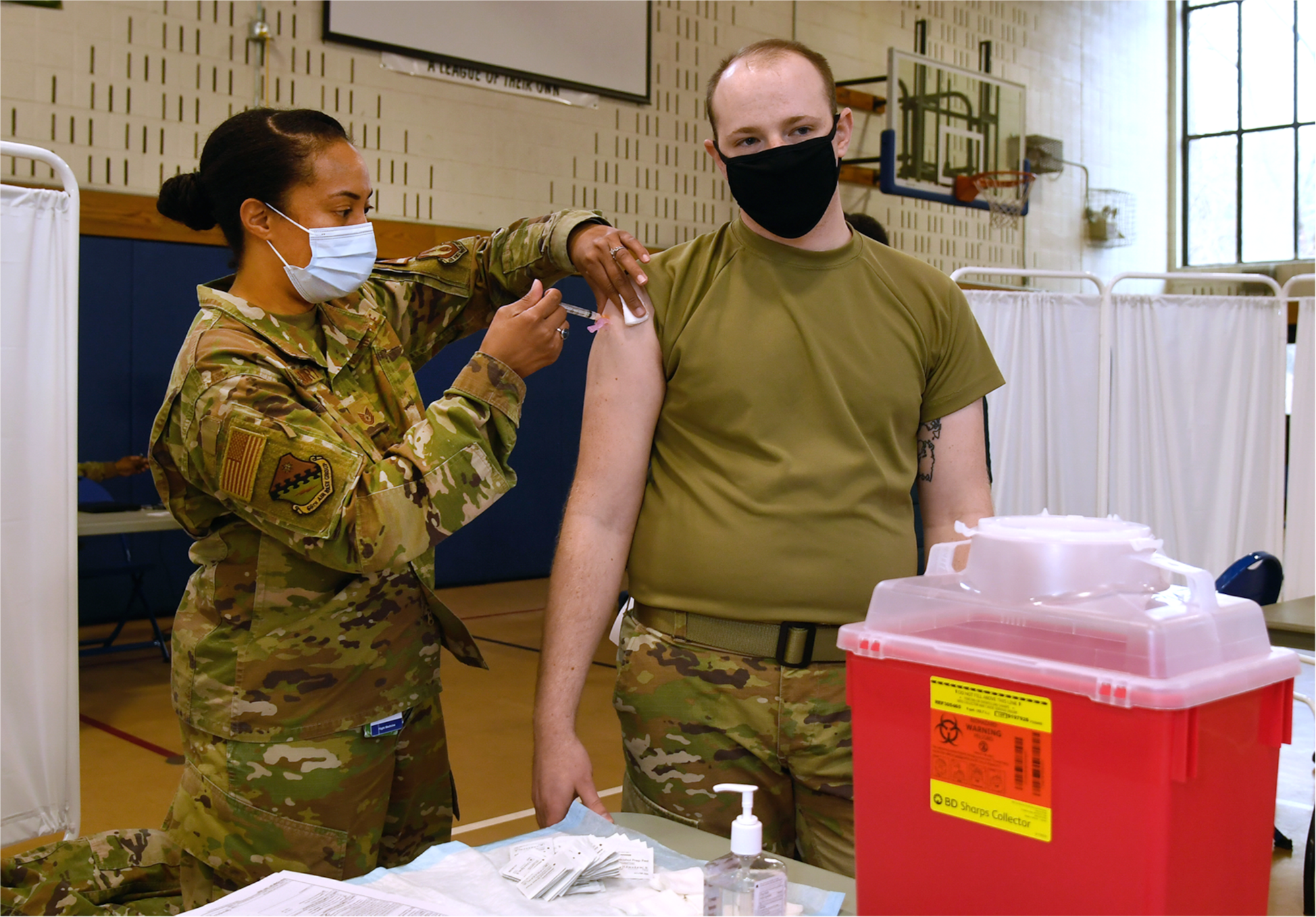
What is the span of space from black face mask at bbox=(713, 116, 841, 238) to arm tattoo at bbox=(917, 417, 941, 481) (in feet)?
1.07

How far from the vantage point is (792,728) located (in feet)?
4.47

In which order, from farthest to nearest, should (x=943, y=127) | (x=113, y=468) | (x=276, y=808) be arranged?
(x=943, y=127)
(x=113, y=468)
(x=276, y=808)

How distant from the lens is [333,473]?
4.50ft

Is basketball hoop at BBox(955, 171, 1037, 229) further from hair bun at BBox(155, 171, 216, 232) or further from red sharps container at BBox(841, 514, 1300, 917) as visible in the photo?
red sharps container at BBox(841, 514, 1300, 917)

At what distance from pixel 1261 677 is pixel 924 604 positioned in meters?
0.26

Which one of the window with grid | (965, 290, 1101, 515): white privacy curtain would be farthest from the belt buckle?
the window with grid

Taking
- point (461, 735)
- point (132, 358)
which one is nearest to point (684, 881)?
point (461, 735)

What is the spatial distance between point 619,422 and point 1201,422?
4.40 m

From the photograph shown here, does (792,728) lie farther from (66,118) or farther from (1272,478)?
(66,118)

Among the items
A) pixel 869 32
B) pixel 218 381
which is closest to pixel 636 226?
pixel 869 32

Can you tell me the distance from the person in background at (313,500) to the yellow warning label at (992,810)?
0.71 meters

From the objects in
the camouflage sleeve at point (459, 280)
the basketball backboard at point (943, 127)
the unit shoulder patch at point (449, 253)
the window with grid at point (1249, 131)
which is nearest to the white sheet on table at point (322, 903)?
the camouflage sleeve at point (459, 280)

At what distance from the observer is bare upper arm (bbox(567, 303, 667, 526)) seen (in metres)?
1.45

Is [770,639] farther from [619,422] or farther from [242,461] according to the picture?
[242,461]
